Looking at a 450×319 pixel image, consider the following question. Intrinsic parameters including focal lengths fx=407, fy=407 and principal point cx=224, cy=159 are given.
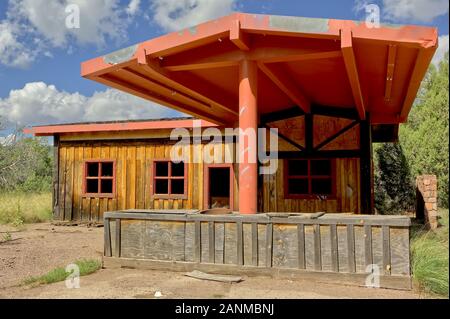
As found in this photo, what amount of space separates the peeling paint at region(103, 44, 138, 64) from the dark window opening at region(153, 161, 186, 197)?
19.3ft

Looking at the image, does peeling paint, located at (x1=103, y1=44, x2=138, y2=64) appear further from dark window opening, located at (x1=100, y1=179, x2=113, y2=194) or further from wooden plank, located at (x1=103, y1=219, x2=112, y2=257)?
Answer: dark window opening, located at (x1=100, y1=179, x2=113, y2=194)

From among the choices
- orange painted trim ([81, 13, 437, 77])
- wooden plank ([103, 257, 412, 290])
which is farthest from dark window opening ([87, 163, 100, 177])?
wooden plank ([103, 257, 412, 290])

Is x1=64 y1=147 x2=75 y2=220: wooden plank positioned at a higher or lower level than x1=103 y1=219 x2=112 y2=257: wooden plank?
higher

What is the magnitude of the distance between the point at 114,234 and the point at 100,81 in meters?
2.81

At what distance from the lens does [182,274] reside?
598 centimetres

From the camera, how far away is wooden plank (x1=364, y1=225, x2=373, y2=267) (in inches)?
205

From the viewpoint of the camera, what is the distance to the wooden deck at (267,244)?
518cm

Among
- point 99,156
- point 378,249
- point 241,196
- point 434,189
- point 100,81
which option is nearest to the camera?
point 378,249

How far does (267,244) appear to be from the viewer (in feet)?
18.7

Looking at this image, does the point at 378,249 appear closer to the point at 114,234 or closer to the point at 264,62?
the point at 264,62

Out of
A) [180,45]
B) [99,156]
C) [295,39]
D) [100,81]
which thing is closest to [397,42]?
[295,39]

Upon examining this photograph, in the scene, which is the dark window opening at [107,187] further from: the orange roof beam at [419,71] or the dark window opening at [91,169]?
the orange roof beam at [419,71]

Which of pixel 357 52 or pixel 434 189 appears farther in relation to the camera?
pixel 434 189

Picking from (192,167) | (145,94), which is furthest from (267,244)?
(192,167)
